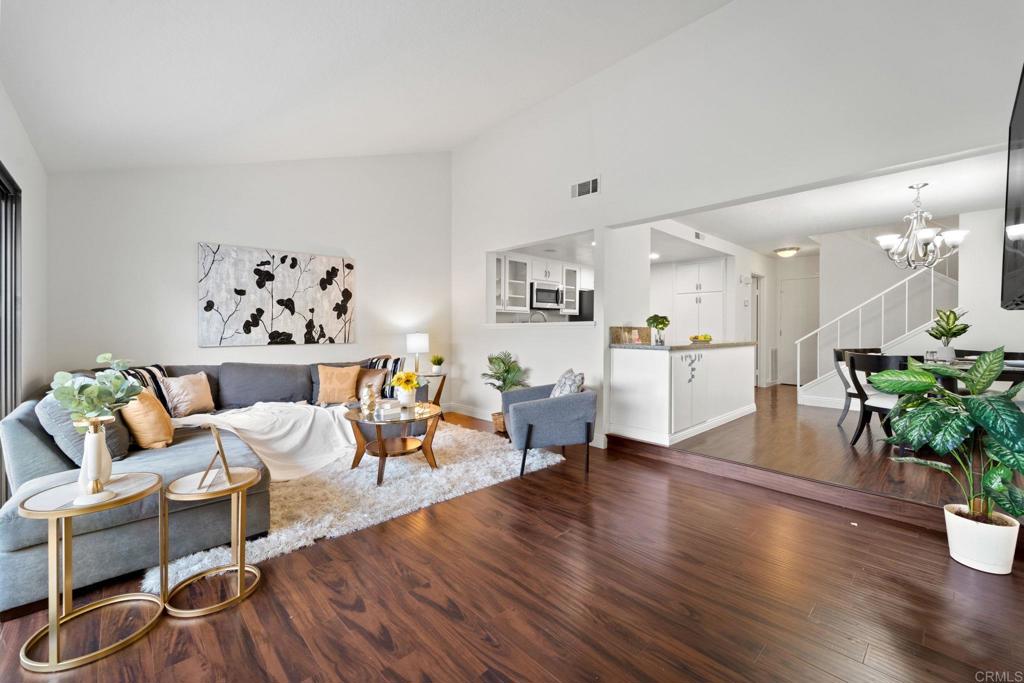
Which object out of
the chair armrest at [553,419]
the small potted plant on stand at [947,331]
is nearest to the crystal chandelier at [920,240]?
the small potted plant on stand at [947,331]

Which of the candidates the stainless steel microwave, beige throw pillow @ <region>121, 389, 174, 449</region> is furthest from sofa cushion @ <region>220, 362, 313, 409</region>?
the stainless steel microwave

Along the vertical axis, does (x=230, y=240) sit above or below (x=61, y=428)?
above

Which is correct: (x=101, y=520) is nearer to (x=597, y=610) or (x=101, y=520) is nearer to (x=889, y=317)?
(x=597, y=610)

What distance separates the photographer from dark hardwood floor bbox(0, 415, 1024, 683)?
1511 mm

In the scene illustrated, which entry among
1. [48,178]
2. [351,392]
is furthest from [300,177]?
[351,392]

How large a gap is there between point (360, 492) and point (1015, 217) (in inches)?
145

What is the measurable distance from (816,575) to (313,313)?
4955 mm

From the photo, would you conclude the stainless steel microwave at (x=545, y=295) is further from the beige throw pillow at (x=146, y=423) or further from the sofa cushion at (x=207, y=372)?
the beige throw pillow at (x=146, y=423)

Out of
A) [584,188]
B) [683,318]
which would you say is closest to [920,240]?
[683,318]

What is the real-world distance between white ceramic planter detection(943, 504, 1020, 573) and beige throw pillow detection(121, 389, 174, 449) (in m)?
4.56

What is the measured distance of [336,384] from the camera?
450cm

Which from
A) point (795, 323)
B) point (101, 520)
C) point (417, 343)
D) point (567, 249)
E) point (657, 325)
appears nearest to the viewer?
point (101, 520)

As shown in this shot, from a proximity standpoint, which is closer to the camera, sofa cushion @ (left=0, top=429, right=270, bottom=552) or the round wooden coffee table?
sofa cushion @ (left=0, top=429, right=270, bottom=552)

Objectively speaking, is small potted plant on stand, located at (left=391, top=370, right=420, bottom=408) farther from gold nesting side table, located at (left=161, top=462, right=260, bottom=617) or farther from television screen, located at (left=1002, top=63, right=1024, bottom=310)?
television screen, located at (left=1002, top=63, right=1024, bottom=310)
